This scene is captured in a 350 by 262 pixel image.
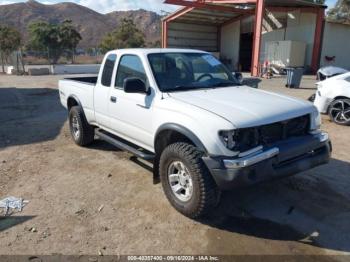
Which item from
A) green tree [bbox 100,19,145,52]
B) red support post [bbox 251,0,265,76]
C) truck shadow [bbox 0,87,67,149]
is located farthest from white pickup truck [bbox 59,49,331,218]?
green tree [bbox 100,19,145,52]

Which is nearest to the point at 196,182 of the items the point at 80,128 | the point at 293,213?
the point at 293,213

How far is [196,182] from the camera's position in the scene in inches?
139

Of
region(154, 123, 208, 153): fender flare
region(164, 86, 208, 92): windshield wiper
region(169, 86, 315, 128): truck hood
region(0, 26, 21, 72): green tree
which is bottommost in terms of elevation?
region(154, 123, 208, 153): fender flare

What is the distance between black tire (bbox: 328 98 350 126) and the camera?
7.87 metres

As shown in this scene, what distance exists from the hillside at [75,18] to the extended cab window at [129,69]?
324 feet

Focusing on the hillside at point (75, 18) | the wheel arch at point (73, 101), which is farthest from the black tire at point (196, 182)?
the hillside at point (75, 18)

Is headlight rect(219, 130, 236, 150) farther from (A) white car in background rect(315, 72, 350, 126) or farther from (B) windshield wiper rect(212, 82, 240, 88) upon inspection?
(A) white car in background rect(315, 72, 350, 126)

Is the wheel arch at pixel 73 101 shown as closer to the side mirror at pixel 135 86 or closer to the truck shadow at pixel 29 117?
the truck shadow at pixel 29 117

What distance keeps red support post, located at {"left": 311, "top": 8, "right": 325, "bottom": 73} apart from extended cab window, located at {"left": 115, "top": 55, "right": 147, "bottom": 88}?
21008 millimetres

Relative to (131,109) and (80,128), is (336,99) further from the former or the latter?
(80,128)

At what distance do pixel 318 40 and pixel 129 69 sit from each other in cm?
2133

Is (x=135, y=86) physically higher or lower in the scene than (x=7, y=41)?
lower

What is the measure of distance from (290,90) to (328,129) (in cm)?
755

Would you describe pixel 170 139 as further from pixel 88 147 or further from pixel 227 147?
pixel 88 147
